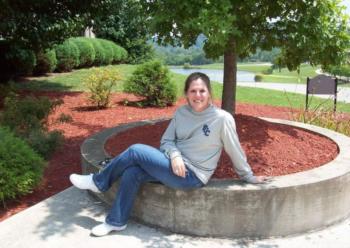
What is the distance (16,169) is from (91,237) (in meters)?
1.18

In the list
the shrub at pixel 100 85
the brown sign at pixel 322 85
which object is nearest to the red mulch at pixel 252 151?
the shrub at pixel 100 85

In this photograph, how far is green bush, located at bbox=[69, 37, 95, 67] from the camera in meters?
19.4

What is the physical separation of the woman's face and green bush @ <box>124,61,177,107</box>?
18.9 ft

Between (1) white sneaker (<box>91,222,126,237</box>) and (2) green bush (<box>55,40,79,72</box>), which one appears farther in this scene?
(2) green bush (<box>55,40,79,72</box>)

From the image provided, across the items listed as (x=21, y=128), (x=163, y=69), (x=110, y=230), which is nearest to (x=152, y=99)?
(x=163, y=69)

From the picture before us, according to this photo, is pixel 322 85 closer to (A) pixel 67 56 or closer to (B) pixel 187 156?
(B) pixel 187 156

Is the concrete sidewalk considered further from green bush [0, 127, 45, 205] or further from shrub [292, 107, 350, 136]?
shrub [292, 107, 350, 136]

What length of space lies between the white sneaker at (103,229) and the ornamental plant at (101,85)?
5.48 m

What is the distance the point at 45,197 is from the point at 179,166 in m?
1.96

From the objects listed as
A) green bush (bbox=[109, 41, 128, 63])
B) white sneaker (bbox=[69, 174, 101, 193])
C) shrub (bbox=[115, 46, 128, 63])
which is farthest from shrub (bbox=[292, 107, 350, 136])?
shrub (bbox=[115, 46, 128, 63])

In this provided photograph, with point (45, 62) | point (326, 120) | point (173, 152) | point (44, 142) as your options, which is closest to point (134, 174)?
point (173, 152)

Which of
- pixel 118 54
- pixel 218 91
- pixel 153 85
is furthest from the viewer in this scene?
pixel 118 54

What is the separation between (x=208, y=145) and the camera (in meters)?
3.89

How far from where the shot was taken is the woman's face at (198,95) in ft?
12.9
